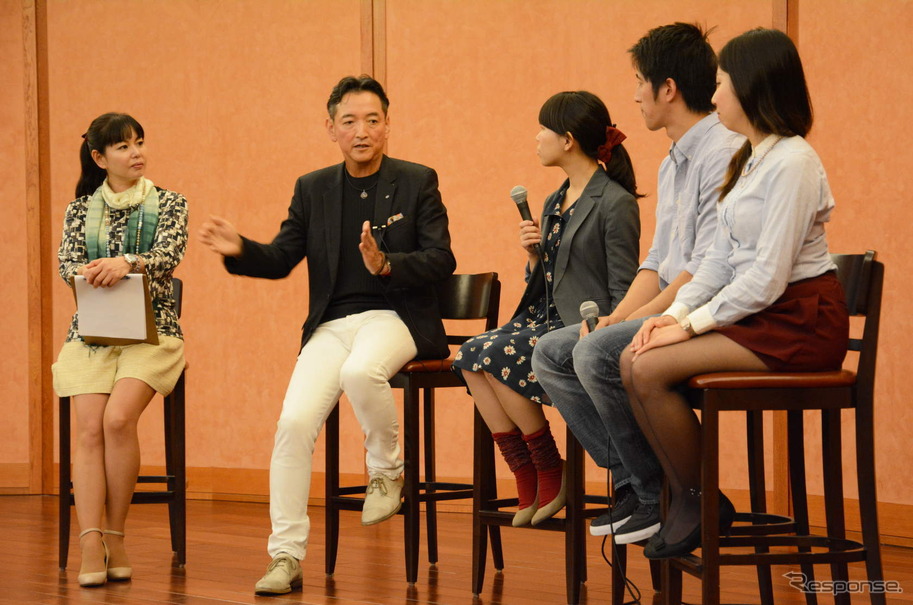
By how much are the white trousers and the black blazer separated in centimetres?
10

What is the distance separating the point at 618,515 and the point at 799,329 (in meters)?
0.64

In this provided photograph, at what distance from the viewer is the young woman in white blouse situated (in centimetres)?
222

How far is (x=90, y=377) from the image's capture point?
135 inches

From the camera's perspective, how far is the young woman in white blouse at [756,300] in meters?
2.22

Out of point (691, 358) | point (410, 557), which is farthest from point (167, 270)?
point (691, 358)

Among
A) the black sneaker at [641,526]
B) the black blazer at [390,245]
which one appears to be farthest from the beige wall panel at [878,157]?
the black sneaker at [641,526]

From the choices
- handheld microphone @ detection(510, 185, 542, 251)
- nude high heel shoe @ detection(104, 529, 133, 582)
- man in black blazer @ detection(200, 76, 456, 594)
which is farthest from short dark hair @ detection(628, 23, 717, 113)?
nude high heel shoe @ detection(104, 529, 133, 582)

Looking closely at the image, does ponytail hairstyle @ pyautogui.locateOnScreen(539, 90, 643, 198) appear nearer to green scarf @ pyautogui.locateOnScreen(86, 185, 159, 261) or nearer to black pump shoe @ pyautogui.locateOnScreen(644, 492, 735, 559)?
black pump shoe @ pyautogui.locateOnScreen(644, 492, 735, 559)

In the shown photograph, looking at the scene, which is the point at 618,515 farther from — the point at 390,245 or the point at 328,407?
the point at 390,245

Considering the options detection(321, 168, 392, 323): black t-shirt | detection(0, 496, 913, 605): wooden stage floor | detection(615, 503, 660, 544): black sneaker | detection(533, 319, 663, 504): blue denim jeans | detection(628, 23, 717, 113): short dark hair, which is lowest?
detection(0, 496, 913, 605): wooden stage floor

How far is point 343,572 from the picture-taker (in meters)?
3.42

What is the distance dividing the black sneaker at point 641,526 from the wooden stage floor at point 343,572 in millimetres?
519

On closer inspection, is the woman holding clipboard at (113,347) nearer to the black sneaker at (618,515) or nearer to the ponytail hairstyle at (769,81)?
the black sneaker at (618,515)

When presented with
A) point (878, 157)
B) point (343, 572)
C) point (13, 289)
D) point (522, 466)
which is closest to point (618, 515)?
point (522, 466)
